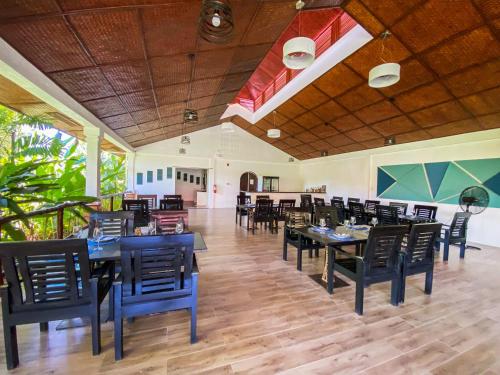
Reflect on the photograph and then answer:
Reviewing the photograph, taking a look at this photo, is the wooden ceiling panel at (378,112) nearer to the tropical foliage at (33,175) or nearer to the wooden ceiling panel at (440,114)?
the wooden ceiling panel at (440,114)

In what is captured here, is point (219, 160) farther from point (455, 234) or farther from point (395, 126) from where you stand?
point (455, 234)

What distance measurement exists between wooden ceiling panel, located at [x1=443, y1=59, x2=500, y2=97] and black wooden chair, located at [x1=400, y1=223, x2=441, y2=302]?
11.6 ft

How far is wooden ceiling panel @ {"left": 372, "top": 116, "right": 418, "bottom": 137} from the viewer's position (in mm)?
6318

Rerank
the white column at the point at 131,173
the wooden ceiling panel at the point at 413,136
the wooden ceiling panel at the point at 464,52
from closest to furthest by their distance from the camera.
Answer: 1. the wooden ceiling panel at the point at 464,52
2. the wooden ceiling panel at the point at 413,136
3. the white column at the point at 131,173

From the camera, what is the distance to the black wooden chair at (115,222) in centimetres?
276

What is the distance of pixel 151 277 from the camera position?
174 centimetres

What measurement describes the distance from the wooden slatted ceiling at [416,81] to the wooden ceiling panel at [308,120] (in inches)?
0.6

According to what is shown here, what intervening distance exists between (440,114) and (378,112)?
1.39 m

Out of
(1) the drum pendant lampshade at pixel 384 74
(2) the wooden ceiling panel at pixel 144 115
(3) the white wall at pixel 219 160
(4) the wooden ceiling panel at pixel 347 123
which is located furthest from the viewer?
(3) the white wall at pixel 219 160

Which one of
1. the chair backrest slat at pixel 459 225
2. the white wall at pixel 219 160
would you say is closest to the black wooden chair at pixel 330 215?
the chair backrest slat at pixel 459 225

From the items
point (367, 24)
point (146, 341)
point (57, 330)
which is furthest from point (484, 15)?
point (57, 330)

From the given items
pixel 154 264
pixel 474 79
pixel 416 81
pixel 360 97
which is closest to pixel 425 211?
pixel 474 79

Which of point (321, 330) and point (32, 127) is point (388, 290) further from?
point (32, 127)

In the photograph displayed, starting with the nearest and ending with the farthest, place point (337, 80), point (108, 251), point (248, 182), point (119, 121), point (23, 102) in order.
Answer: point (108, 251), point (23, 102), point (119, 121), point (337, 80), point (248, 182)
